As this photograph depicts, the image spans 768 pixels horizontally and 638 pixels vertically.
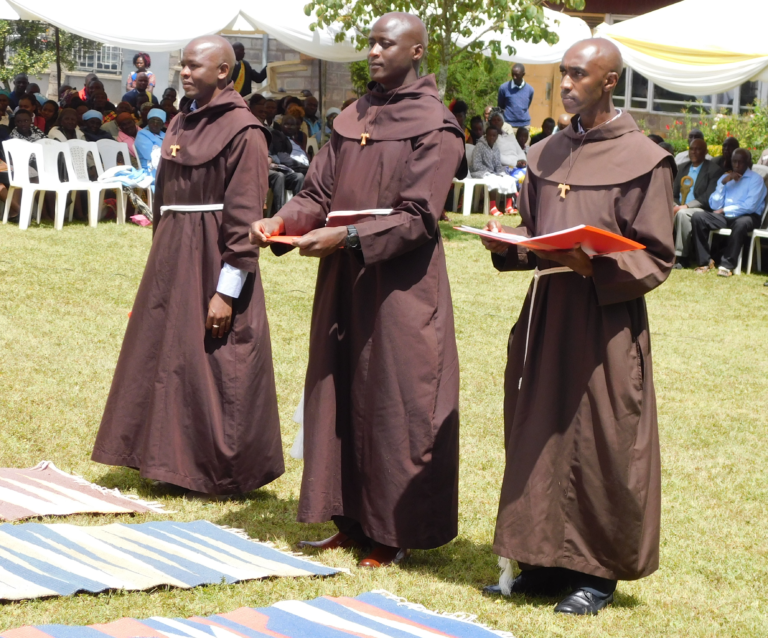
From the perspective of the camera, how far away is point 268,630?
3643mm

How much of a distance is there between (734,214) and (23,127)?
29.7 feet

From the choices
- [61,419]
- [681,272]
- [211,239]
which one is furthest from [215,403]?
[681,272]

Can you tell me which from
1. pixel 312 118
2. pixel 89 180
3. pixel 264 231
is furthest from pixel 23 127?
pixel 264 231

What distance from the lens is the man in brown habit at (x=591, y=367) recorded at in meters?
3.79

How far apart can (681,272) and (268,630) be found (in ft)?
35.8

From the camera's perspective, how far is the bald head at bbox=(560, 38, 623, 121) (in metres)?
3.74

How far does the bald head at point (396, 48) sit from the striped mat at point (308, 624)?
208 centimetres

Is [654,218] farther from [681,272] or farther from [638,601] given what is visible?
[681,272]

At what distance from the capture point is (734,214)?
1356 cm

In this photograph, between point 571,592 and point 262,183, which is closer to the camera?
point 571,592

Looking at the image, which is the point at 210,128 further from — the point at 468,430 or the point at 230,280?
the point at 468,430

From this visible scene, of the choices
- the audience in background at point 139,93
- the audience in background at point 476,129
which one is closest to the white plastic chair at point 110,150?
A: the audience in background at point 139,93

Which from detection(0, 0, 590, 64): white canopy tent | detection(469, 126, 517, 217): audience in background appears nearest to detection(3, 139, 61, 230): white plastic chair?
detection(0, 0, 590, 64): white canopy tent

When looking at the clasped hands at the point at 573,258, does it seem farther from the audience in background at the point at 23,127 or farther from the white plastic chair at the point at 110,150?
the white plastic chair at the point at 110,150
